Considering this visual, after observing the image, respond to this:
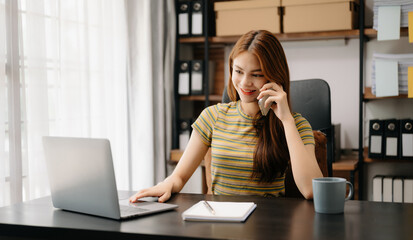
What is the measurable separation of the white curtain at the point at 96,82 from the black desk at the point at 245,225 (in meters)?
0.96

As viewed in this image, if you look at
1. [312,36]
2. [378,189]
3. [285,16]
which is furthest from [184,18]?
[378,189]

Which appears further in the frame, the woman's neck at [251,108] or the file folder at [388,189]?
the file folder at [388,189]

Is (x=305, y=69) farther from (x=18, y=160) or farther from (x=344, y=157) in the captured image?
(x=18, y=160)

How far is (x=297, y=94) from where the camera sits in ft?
6.49

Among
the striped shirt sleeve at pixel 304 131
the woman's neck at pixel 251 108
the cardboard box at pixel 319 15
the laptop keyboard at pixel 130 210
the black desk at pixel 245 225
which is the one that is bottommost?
the black desk at pixel 245 225

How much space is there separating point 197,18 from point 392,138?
1.48 metres

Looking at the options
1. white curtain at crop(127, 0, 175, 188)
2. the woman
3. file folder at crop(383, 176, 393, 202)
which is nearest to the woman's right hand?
the woman

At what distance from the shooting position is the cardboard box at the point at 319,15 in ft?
9.68

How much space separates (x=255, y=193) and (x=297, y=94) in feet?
1.74

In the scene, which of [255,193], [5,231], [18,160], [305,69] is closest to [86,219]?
[5,231]

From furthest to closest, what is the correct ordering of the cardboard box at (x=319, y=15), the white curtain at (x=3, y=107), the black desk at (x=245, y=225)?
1. the cardboard box at (x=319, y=15)
2. the white curtain at (x=3, y=107)
3. the black desk at (x=245, y=225)

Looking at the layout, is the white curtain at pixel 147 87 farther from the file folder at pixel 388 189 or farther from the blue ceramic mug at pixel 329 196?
the blue ceramic mug at pixel 329 196

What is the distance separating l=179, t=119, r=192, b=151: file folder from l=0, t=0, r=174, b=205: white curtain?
4.2 inches

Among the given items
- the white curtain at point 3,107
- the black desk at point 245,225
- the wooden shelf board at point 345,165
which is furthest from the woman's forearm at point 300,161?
the wooden shelf board at point 345,165
